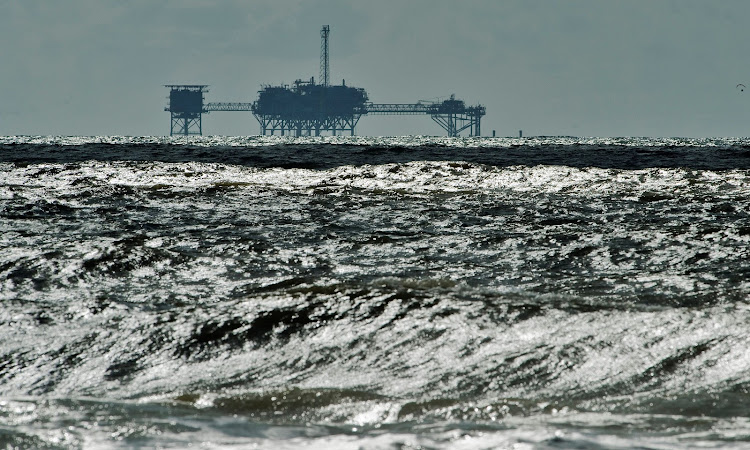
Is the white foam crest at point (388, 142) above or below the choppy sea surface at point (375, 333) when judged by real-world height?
above

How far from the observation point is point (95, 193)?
1616 cm

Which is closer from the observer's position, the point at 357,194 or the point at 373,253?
the point at 373,253

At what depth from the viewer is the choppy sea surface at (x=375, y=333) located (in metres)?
3.62

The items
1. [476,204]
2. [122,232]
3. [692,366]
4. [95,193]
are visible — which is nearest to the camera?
[692,366]

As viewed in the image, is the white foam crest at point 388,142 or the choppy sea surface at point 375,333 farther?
the white foam crest at point 388,142

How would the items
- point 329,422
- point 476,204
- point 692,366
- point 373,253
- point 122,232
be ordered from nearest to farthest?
point 329,422 < point 692,366 < point 373,253 < point 122,232 < point 476,204

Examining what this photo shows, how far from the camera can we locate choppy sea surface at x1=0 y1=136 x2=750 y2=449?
3617 millimetres

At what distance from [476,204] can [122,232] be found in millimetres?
6084

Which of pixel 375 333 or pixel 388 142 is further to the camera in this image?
pixel 388 142

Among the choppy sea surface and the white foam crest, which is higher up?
the white foam crest

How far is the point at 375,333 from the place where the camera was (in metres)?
5.50

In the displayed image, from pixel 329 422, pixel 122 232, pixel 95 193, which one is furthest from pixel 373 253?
pixel 95 193

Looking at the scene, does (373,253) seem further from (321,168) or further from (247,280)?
(321,168)

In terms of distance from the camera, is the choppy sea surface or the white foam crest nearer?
the choppy sea surface
